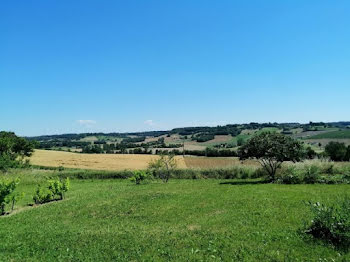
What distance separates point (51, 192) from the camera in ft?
74.3

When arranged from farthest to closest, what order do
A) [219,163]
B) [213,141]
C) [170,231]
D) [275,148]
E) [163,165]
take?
[213,141] < [219,163] < [163,165] < [275,148] < [170,231]

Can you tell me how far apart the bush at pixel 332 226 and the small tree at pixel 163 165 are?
25.0m

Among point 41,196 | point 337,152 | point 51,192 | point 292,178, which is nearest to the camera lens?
point 41,196

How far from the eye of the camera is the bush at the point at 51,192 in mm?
21797

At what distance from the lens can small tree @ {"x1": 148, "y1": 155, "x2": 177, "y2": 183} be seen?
3562cm

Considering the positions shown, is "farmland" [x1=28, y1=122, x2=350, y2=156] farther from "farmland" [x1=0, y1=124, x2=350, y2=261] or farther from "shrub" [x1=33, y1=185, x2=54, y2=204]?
"farmland" [x1=0, y1=124, x2=350, y2=261]

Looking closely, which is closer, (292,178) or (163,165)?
(292,178)

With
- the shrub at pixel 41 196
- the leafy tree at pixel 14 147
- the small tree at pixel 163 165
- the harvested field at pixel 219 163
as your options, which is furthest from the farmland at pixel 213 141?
the shrub at pixel 41 196

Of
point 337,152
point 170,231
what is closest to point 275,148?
point 170,231

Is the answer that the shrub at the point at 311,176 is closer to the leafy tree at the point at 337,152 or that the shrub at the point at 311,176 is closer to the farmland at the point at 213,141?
the farmland at the point at 213,141

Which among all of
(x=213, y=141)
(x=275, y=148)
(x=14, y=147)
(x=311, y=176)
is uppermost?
(x=14, y=147)

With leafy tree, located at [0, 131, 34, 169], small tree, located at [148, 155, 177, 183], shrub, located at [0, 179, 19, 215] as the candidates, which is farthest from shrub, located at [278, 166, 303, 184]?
leafy tree, located at [0, 131, 34, 169]

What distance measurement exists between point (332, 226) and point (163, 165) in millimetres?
28347

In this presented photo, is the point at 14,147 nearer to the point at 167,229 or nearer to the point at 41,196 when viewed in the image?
the point at 41,196
